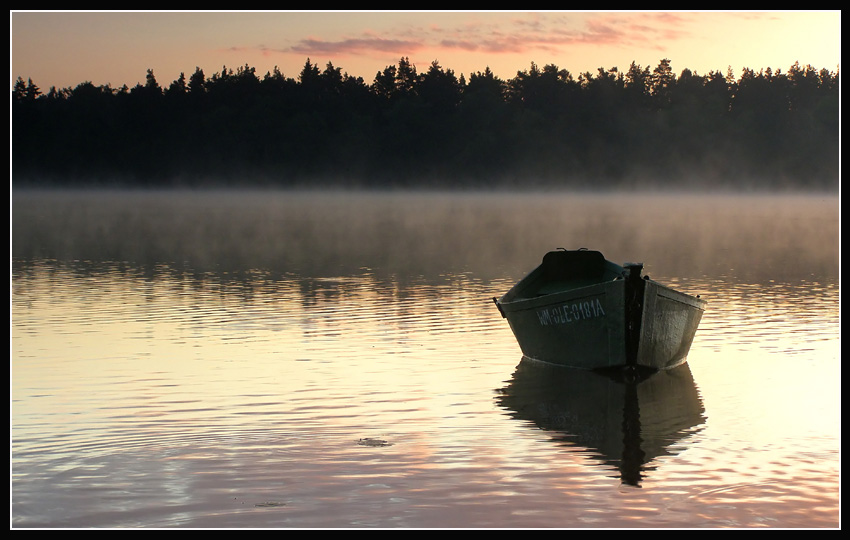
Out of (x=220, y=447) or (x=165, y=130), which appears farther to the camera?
(x=165, y=130)

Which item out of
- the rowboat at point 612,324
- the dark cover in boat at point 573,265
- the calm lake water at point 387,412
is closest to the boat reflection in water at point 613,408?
the calm lake water at point 387,412

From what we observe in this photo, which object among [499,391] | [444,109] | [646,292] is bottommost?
[499,391]

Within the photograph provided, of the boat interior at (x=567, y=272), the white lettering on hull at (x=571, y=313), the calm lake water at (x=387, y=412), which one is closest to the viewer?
the calm lake water at (x=387, y=412)

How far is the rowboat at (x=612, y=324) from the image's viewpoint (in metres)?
18.5

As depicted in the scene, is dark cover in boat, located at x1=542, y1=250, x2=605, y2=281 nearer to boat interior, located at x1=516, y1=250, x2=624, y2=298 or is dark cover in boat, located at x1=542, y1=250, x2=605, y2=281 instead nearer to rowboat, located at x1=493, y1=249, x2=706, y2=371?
boat interior, located at x1=516, y1=250, x2=624, y2=298

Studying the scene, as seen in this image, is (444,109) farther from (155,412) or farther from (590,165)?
(155,412)

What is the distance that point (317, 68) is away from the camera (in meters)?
182

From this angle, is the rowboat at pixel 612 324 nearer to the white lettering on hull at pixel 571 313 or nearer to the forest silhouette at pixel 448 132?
the white lettering on hull at pixel 571 313

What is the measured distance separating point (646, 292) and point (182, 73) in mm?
176105

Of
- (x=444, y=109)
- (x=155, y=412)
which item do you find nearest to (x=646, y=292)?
(x=155, y=412)

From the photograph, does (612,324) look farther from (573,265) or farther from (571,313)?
(573,265)

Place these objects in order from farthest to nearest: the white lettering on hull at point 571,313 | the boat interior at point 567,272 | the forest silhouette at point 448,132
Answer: the forest silhouette at point 448,132 → the boat interior at point 567,272 → the white lettering on hull at point 571,313

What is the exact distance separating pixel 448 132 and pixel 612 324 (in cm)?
15109

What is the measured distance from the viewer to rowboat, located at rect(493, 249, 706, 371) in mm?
18516
